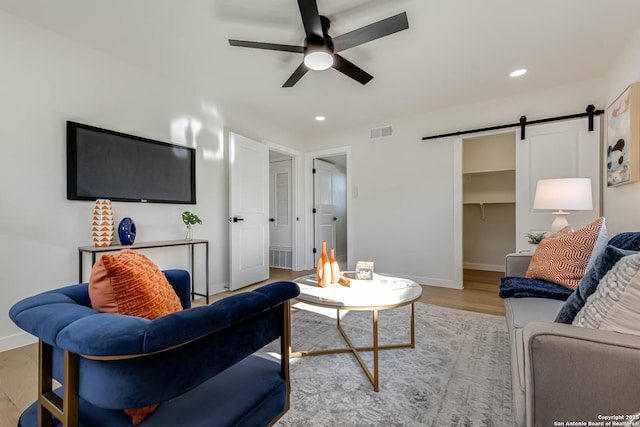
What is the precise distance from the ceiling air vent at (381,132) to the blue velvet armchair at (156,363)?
372 centimetres

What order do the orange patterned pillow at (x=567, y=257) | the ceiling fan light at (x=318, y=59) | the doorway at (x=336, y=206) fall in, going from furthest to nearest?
1. the doorway at (x=336, y=206)
2. the ceiling fan light at (x=318, y=59)
3. the orange patterned pillow at (x=567, y=257)

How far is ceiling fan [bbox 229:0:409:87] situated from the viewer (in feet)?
5.77

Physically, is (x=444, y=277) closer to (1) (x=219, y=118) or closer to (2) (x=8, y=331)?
(1) (x=219, y=118)

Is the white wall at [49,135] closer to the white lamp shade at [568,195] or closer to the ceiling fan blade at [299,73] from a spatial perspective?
the ceiling fan blade at [299,73]

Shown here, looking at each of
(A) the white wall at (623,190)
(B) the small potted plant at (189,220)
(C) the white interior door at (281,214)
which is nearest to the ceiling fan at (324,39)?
(B) the small potted plant at (189,220)

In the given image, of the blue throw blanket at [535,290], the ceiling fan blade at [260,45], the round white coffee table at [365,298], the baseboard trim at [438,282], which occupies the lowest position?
the baseboard trim at [438,282]

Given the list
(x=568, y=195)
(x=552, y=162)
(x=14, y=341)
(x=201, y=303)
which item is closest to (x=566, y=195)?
(x=568, y=195)

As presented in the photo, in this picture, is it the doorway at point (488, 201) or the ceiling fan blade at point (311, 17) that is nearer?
the ceiling fan blade at point (311, 17)

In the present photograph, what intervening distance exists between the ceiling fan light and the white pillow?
203cm

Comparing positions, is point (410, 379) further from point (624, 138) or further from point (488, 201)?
point (488, 201)

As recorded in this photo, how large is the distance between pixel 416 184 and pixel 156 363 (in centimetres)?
386

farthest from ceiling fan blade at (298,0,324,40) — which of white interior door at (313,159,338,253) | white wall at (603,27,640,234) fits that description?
white interior door at (313,159,338,253)

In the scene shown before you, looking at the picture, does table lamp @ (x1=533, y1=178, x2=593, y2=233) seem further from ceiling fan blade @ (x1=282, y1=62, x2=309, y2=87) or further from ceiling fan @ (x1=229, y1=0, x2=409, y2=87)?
ceiling fan blade @ (x1=282, y1=62, x2=309, y2=87)

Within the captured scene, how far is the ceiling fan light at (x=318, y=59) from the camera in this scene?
2070mm
